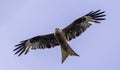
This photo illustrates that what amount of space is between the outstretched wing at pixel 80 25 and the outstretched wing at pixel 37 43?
0.80 metres

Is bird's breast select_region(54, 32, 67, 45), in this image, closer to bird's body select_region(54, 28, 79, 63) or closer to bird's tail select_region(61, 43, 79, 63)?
bird's body select_region(54, 28, 79, 63)

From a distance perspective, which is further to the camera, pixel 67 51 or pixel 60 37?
pixel 60 37

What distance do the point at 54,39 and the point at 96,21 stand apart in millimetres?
2346

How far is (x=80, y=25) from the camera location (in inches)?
798

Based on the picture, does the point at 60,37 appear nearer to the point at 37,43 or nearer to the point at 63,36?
the point at 63,36

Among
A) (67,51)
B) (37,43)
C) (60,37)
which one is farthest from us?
(37,43)

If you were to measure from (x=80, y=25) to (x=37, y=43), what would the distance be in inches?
96.2

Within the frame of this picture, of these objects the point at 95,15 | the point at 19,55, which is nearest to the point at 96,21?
the point at 95,15

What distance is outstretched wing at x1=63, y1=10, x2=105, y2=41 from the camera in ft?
65.4

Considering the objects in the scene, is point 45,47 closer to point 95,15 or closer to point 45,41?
point 45,41

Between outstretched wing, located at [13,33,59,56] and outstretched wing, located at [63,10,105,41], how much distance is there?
2.63 ft

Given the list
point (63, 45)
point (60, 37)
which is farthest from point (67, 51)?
point (60, 37)

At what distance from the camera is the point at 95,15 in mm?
20625

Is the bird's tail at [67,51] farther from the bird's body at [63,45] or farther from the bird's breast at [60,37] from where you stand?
the bird's breast at [60,37]
